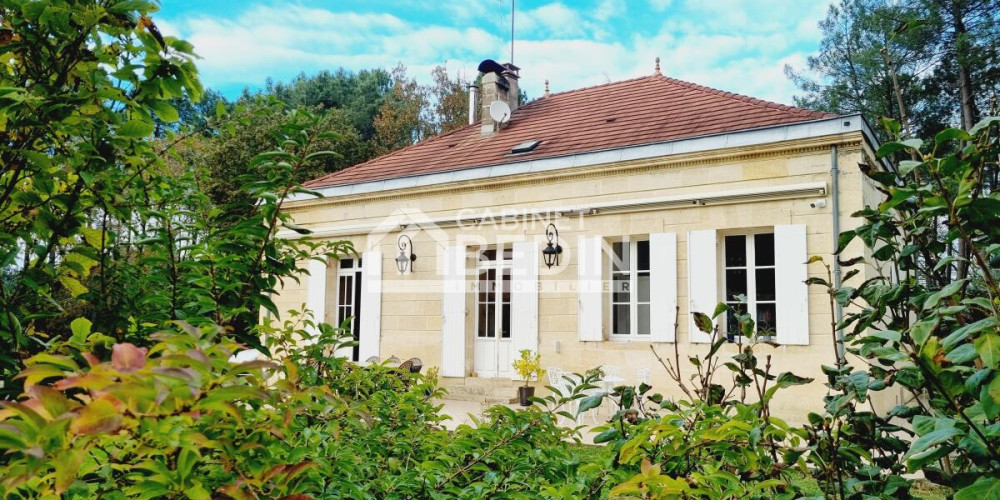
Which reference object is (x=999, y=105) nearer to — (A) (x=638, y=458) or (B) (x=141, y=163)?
(A) (x=638, y=458)

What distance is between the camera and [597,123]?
37.6ft

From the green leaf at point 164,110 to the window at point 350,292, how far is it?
420 inches

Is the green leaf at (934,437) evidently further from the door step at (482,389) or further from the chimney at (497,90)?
the chimney at (497,90)

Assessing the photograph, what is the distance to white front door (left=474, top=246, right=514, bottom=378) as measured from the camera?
10672 millimetres

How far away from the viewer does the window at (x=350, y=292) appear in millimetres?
12039

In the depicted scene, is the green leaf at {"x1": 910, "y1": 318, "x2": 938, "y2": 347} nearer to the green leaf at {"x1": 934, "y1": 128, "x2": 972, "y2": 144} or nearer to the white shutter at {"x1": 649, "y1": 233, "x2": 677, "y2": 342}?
the green leaf at {"x1": 934, "y1": 128, "x2": 972, "y2": 144}

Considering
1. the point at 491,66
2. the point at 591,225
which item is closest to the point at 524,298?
the point at 591,225

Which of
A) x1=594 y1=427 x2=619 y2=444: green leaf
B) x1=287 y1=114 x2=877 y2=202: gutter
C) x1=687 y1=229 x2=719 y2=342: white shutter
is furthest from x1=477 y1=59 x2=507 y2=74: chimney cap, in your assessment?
x1=594 y1=427 x2=619 y2=444: green leaf

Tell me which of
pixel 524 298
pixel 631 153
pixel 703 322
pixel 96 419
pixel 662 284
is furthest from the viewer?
pixel 524 298

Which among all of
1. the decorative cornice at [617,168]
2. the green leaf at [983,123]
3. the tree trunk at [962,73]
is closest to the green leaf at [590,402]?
the green leaf at [983,123]

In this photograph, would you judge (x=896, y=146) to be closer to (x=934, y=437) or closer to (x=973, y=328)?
(x=973, y=328)

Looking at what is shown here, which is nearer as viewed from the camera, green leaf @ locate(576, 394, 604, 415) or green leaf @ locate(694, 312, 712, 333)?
green leaf @ locate(576, 394, 604, 415)

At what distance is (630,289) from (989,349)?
8.85m

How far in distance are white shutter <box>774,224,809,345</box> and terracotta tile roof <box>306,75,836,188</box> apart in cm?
159
